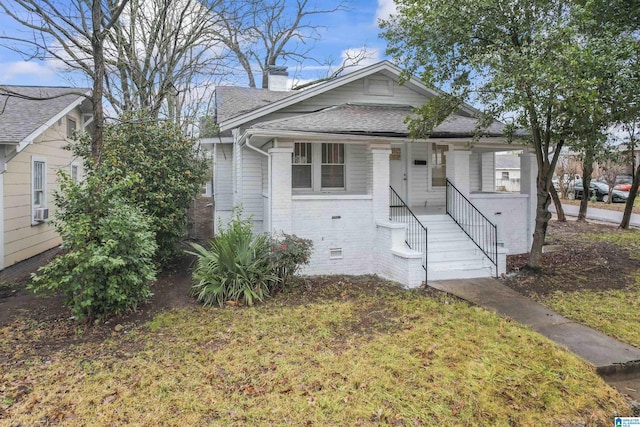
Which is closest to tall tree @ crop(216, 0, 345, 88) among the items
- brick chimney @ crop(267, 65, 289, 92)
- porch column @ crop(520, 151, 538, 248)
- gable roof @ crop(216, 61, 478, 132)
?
brick chimney @ crop(267, 65, 289, 92)

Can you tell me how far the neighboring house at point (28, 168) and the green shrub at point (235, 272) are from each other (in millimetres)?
4492

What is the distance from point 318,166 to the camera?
1085 centimetres

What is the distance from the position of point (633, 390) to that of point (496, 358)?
1.49m

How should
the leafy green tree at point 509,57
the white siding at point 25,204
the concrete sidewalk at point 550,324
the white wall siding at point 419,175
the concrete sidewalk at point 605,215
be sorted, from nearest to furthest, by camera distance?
the concrete sidewalk at point 550,324, the leafy green tree at point 509,57, the white siding at point 25,204, the white wall siding at point 419,175, the concrete sidewalk at point 605,215

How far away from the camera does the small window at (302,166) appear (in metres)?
10.8

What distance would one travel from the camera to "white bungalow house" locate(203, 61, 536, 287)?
8.85 m

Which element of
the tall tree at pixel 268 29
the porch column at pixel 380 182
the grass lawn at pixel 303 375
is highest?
the tall tree at pixel 268 29

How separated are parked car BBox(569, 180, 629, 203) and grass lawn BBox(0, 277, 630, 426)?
89.0 feet

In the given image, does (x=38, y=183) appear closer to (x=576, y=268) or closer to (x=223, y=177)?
(x=223, y=177)

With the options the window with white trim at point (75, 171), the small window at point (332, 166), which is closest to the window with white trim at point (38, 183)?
the window with white trim at point (75, 171)

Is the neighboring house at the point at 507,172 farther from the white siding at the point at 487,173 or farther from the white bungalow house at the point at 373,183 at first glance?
the white bungalow house at the point at 373,183

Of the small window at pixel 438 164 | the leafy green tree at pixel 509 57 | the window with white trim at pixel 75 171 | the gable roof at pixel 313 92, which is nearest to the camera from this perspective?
the leafy green tree at pixel 509 57

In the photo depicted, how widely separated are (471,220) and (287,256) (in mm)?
5179

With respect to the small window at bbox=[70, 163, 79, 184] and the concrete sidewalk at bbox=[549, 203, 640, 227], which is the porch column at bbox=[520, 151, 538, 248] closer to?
the concrete sidewalk at bbox=[549, 203, 640, 227]
